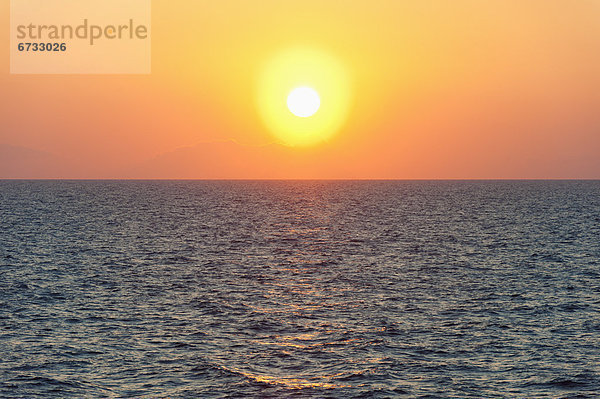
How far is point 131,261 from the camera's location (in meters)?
61.6

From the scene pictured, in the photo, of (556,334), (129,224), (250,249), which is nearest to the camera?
(556,334)

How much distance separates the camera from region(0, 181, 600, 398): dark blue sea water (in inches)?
1091

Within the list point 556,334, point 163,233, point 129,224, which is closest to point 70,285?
point 556,334

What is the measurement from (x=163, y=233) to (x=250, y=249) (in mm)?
20291

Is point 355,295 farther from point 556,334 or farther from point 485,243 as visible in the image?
point 485,243

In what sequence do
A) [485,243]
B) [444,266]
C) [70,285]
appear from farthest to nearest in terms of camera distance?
[485,243] < [444,266] < [70,285]

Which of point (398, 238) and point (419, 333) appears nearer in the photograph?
point (419, 333)

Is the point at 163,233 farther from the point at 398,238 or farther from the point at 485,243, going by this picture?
the point at 485,243

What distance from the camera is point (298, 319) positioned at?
38.5 m

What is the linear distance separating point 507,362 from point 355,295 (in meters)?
16.2

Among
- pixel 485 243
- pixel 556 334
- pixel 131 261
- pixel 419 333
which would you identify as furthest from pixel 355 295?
pixel 485 243

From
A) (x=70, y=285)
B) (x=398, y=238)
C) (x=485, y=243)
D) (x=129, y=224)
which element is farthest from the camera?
(x=129, y=224)

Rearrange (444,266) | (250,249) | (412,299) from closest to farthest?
(412,299)
(444,266)
(250,249)

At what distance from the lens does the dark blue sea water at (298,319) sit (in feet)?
90.9
